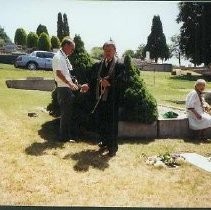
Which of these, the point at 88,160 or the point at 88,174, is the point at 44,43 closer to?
the point at 88,160

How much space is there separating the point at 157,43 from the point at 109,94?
234ft

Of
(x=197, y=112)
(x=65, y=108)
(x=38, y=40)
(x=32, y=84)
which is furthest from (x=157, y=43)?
(x=65, y=108)

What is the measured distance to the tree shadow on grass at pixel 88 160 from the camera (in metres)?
7.08

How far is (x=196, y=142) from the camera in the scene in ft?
30.9

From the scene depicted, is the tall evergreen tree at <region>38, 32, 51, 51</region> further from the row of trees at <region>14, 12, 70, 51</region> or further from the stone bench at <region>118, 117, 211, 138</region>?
the stone bench at <region>118, 117, 211, 138</region>

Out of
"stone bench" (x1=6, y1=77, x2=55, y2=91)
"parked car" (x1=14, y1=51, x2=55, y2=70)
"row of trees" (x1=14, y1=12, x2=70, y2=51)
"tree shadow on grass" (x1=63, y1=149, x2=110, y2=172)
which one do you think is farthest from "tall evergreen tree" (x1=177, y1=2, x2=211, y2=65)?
"tree shadow on grass" (x1=63, y1=149, x2=110, y2=172)

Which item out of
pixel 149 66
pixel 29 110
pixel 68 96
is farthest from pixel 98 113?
pixel 149 66

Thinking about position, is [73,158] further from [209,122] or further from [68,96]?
[209,122]

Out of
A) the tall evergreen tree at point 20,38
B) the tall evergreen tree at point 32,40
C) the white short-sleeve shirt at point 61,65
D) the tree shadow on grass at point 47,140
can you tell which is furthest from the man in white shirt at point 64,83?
the tall evergreen tree at point 20,38

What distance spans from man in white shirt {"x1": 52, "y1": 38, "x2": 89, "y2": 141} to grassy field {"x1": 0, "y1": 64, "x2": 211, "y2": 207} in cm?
49

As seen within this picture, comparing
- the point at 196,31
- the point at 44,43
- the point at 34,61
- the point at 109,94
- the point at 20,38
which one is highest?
the point at 196,31

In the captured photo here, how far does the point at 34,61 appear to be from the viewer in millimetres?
29422

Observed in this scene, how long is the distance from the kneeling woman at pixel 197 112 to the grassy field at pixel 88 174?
1.55ft

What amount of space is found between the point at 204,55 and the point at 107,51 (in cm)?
3659
